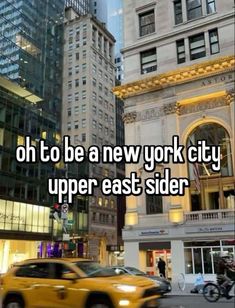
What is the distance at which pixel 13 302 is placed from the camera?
40.2 feet

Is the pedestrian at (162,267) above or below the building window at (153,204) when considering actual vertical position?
below

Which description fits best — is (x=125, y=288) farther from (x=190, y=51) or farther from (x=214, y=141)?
(x=190, y=51)

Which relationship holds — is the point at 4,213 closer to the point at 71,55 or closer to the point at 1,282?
the point at 1,282

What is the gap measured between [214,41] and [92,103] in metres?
50.2

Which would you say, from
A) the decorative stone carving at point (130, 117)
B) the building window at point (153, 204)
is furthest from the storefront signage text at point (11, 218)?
the building window at point (153, 204)

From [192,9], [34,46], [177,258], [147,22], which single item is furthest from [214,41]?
[34,46]

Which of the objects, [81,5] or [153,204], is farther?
[81,5]

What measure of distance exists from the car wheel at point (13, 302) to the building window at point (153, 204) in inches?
904

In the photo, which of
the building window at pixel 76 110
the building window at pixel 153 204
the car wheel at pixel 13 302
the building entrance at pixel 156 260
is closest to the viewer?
the car wheel at pixel 13 302

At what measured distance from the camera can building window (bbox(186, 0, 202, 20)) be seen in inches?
1442

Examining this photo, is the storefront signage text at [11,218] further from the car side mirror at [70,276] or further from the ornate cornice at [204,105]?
the car side mirror at [70,276]

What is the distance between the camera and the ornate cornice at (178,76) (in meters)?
33.2

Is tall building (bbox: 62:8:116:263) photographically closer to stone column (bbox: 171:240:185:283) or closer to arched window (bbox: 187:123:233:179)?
stone column (bbox: 171:240:185:283)

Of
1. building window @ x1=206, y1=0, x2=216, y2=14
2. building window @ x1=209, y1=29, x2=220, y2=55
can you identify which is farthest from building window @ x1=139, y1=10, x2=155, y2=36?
building window @ x1=209, y1=29, x2=220, y2=55
